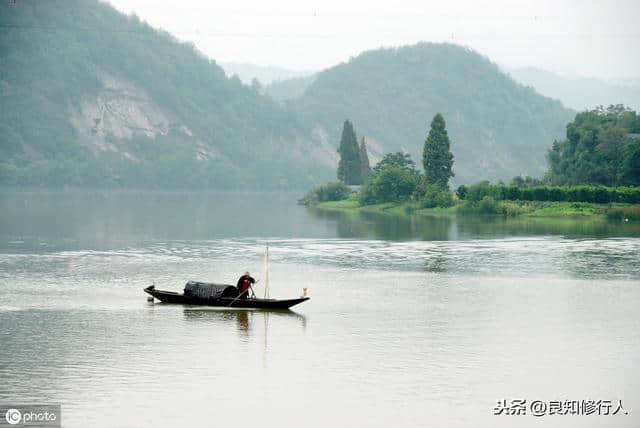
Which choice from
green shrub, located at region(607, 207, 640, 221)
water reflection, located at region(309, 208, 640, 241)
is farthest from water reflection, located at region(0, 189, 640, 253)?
green shrub, located at region(607, 207, 640, 221)

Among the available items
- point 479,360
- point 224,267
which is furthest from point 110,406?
point 224,267

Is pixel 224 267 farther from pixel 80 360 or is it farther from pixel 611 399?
pixel 611 399

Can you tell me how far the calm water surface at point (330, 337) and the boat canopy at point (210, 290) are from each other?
117 centimetres

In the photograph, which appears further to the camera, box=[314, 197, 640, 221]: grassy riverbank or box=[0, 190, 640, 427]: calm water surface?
box=[314, 197, 640, 221]: grassy riverbank

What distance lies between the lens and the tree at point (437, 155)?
15938 cm

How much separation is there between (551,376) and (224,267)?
3918cm

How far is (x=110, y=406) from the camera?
35.2m

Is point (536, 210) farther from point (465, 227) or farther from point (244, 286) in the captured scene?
point (244, 286)

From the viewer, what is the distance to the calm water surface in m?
36.0

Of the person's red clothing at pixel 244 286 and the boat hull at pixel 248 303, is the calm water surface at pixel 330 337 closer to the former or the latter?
the boat hull at pixel 248 303

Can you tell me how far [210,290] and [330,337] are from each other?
9944 millimetres

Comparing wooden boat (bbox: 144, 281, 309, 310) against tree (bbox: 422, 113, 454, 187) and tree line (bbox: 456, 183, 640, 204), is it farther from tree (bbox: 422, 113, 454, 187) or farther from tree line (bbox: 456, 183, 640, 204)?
tree (bbox: 422, 113, 454, 187)

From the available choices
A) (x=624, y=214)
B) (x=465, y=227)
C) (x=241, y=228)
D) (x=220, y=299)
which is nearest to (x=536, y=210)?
(x=624, y=214)

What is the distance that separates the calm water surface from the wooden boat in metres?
0.60
